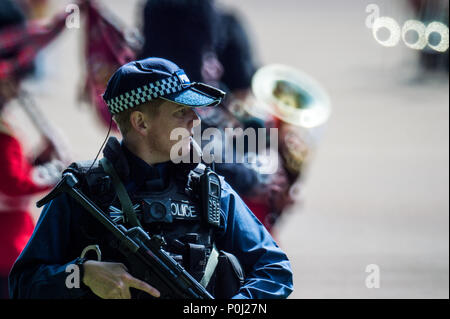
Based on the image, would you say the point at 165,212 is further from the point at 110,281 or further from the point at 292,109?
the point at 292,109

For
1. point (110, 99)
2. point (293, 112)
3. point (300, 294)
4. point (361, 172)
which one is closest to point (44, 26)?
point (293, 112)

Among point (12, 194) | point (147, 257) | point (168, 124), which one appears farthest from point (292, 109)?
point (147, 257)

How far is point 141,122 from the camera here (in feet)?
10.3

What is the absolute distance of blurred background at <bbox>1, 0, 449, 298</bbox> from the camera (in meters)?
7.70

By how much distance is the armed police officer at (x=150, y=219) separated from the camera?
2965 mm

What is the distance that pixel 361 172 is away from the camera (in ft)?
39.2

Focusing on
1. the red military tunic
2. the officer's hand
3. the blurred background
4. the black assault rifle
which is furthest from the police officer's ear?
the blurred background

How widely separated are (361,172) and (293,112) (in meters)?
6.43

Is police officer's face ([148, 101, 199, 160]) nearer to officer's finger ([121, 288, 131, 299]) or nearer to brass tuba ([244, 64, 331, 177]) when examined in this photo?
officer's finger ([121, 288, 131, 299])

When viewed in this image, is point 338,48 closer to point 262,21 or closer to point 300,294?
point 262,21

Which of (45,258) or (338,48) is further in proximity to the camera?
(338,48)

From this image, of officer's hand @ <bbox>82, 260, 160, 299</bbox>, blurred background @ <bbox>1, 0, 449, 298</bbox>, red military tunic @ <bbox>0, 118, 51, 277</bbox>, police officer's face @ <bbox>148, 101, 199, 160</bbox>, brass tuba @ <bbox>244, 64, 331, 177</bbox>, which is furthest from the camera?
blurred background @ <bbox>1, 0, 449, 298</bbox>

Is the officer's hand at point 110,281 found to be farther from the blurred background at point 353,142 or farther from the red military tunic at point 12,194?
the blurred background at point 353,142

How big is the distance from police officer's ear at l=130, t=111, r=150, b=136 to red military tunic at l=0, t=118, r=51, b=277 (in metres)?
1.92
